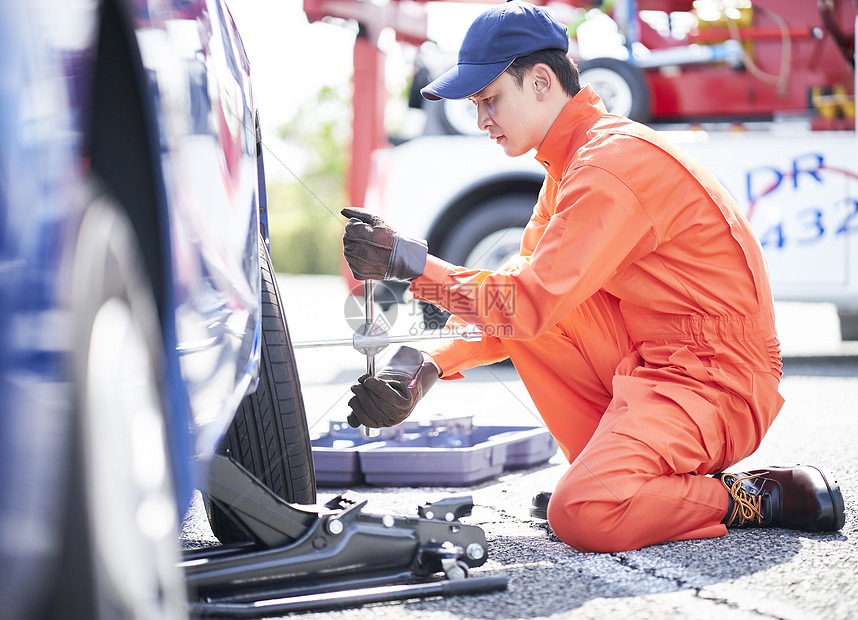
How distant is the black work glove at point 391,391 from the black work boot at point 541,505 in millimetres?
374

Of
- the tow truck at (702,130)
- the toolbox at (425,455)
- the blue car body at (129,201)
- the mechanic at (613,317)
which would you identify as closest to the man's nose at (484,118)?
the mechanic at (613,317)

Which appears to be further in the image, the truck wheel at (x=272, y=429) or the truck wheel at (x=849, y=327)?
the truck wheel at (x=849, y=327)

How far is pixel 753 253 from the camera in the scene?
208 cm

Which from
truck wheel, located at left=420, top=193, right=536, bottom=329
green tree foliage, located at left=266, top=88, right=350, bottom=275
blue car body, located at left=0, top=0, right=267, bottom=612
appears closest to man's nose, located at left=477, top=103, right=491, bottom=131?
blue car body, located at left=0, top=0, right=267, bottom=612

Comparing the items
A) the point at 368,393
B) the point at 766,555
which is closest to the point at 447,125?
the point at 368,393

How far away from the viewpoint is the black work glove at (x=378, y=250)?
1859 millimetres

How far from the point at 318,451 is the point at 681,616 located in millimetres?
1296

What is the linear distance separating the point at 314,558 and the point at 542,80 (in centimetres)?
119

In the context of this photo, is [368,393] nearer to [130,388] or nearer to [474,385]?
[130,388]

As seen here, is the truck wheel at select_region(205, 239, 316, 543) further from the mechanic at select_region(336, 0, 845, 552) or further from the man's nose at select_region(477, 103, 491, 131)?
the man's nose at select_region(477, 103, 491, 131)

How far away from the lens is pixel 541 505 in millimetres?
2184

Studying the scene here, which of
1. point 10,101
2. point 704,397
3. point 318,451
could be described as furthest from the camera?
point 318,451

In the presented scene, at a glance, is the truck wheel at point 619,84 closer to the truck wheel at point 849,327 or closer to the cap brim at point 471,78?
the truck wheel at point 849,327

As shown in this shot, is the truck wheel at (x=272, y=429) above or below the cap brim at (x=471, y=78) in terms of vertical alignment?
below
